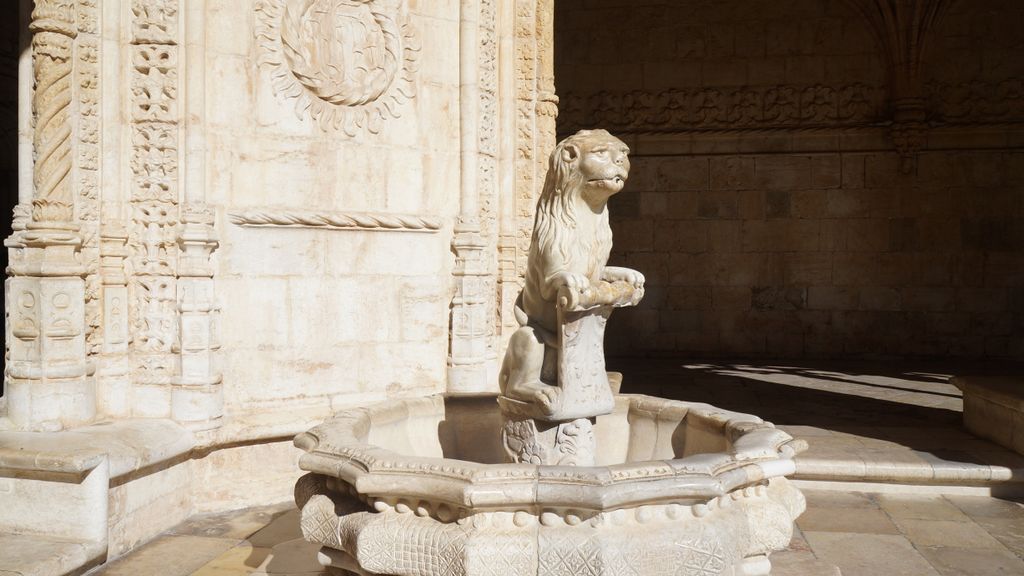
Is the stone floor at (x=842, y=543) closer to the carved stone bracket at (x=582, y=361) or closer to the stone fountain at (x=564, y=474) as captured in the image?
the stone fountain at (x=564, y=474)

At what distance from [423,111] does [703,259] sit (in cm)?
666

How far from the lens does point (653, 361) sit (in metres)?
11.1

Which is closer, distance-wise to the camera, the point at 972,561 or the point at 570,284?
the point at 570,284

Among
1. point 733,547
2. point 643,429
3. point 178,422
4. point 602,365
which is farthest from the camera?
point 178,422

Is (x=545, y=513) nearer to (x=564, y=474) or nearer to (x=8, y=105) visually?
(x=564, y=474)

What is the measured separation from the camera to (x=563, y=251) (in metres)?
3.42

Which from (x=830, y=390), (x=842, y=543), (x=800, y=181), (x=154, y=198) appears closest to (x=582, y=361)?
(x=842, y=543)

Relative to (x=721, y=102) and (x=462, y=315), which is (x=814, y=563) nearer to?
(x=462, y=315)

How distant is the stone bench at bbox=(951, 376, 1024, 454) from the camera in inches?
239

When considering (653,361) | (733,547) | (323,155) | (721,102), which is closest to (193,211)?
(323,155)

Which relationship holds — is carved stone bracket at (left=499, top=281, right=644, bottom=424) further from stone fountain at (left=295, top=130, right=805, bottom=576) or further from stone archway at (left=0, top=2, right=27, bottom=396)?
stone archway at (left=0, top=2, right=27, bottom=396)

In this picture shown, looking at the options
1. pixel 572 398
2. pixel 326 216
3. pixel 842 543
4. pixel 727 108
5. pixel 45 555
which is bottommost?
pixel 842 543

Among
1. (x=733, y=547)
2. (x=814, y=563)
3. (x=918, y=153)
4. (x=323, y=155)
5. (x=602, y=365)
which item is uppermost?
(x=918, y=153)

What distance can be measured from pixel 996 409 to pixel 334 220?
15.9 feet
